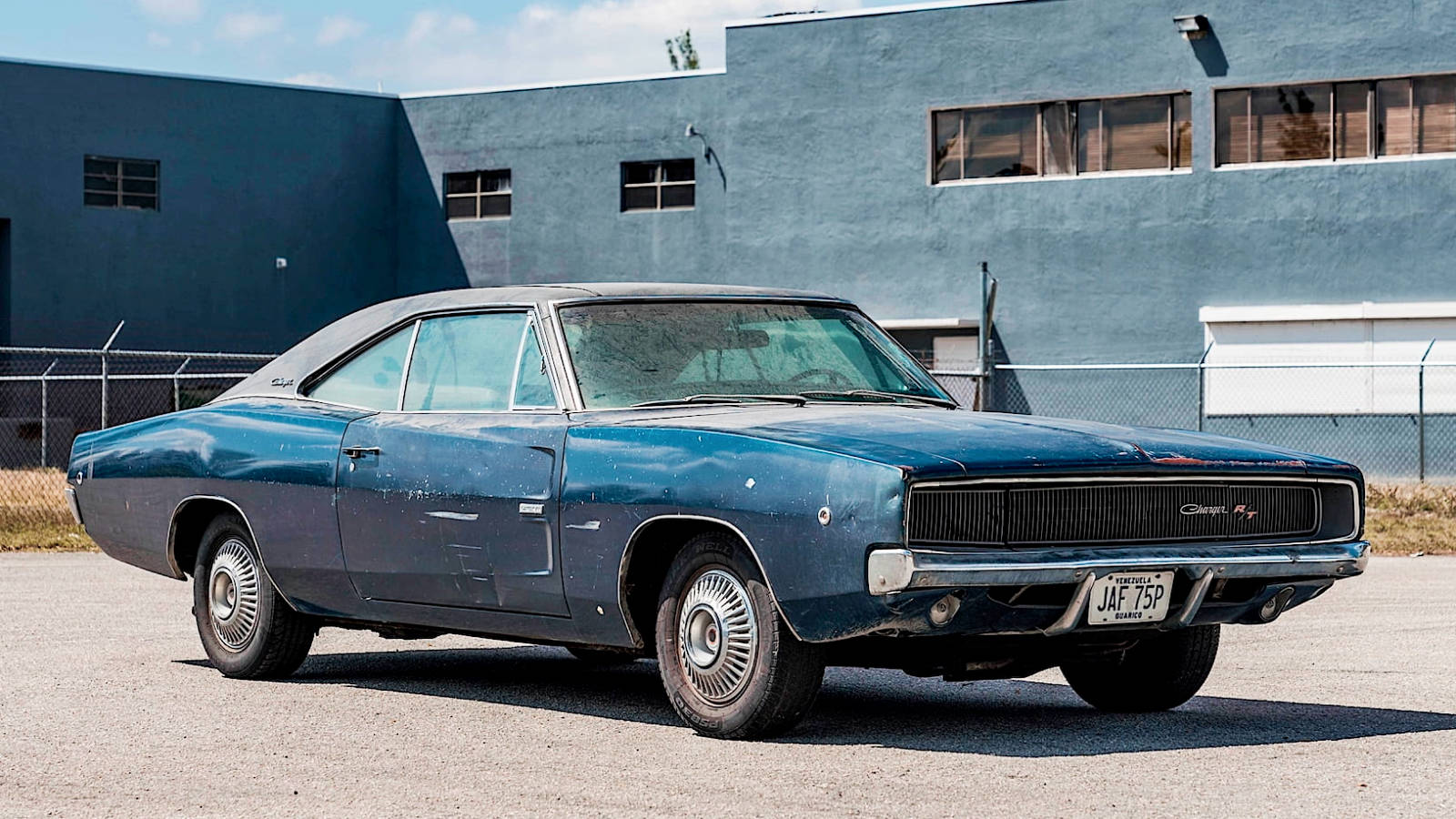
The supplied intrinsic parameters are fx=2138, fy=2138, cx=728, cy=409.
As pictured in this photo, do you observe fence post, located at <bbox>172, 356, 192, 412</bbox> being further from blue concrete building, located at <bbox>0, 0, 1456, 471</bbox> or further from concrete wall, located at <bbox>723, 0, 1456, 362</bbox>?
concrete wall, located at <bbox>723, 0, 1456, 362</bbox>

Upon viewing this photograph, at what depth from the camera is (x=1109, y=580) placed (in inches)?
268

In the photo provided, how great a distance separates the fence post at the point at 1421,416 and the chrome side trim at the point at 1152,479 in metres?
20.7

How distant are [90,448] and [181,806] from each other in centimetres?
422

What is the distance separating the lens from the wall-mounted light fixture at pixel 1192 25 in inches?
1208

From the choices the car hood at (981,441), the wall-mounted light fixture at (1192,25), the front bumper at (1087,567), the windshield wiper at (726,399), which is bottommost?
the front bumper at (1087,567)

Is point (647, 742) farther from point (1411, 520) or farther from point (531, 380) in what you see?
point (1411, 520)

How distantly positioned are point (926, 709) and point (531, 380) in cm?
196

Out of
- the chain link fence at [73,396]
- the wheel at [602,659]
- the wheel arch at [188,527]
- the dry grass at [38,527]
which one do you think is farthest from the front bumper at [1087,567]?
the chain link fence at [73,396]

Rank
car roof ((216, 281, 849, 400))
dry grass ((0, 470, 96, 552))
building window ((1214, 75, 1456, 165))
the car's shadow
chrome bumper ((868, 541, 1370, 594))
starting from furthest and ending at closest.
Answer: building window ((1214, 75, 1456, 165)) < dry grass ((0, 470, 96, 552)) < car roof ((216, 281, 849, 400)) < the car's shadow < chrome bumper ((868, 541, 1370, 594))

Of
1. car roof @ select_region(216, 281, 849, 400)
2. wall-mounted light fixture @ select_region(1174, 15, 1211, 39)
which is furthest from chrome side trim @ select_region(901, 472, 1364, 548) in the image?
wall-mounted light fixture @ select_region(1174, 15, 1211, 39)

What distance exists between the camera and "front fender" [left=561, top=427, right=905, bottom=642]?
6.55 meters

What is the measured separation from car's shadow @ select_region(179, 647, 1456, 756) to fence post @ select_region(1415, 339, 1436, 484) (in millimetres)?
19971

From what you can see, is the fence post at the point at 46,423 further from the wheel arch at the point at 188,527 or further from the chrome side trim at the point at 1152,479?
the chrome side trim at the point at 1152,479

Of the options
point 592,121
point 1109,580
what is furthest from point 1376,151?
point 1109,580
